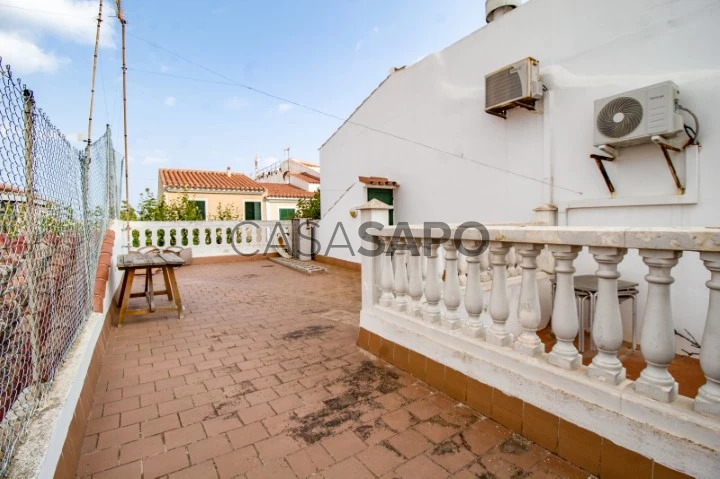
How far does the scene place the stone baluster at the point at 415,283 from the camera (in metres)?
2.75

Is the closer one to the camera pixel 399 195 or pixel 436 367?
pixel 436 367

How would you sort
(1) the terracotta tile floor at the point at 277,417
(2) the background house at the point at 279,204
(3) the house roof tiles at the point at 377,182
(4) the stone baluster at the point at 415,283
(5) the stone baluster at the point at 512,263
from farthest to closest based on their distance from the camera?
(2) the background house at the point at 279,204 → (3) the house roof tiles at the point at 377,182 → (5) the stone baluster at the point at 512,263 → (4) the stone baluster at the point at 415,283 → (1) the terracotta tile floor at the point at 277,417

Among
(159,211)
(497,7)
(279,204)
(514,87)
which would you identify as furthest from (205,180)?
(514,87)

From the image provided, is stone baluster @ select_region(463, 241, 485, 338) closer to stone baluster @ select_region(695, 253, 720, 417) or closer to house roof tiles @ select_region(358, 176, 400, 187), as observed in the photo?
stone baluster @ select_region(695, 253, 720, 417)

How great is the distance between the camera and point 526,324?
193 cm

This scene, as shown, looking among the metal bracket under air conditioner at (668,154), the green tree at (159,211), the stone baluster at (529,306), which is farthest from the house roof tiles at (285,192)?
the stone baluster at (529,306)

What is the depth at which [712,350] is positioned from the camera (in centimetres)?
130

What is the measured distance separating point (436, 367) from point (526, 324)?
801 mm

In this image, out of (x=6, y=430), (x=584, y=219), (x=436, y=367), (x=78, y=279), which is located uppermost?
(x=584, y=219)

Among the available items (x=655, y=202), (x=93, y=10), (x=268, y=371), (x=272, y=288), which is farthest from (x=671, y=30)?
(x=93, y=10)

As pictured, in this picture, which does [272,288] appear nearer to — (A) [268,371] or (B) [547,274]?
(A) [268,371]

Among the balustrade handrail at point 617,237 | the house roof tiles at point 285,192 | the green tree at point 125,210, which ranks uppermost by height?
the house roof tiles at point 285,192

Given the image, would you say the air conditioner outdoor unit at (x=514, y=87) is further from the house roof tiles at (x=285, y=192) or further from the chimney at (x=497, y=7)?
the house roof tiles at (x=285, y=192)

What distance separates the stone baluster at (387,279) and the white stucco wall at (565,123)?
10.1ft
